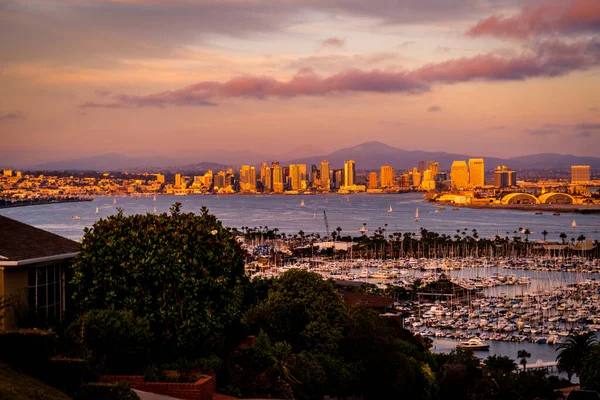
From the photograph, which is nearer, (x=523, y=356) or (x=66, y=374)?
(x=66, y=374)

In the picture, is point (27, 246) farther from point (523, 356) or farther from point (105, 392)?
point (523, 356)

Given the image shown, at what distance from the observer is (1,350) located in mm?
7332

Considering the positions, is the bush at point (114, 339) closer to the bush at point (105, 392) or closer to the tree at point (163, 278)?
the tree at point (163, 278)

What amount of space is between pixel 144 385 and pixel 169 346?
1.78 metres

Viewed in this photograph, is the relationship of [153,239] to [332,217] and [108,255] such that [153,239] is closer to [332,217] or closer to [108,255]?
[108,255]

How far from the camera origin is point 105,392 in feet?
22.6

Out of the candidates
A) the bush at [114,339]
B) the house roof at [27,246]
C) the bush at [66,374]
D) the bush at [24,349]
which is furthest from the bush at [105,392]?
the house roof at [27,246]

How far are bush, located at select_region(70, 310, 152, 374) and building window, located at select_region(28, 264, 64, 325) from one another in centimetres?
73

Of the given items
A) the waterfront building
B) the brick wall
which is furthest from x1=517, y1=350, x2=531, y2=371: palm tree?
the brick wall

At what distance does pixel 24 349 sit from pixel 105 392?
1123 mm

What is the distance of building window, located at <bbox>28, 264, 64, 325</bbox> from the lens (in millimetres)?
9633

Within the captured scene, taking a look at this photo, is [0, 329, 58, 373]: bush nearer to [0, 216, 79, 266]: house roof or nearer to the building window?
[0, 216, 79, 266]: house roof

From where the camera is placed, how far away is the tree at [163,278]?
10.1 m

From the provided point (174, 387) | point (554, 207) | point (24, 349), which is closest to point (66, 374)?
point (24, 349)
